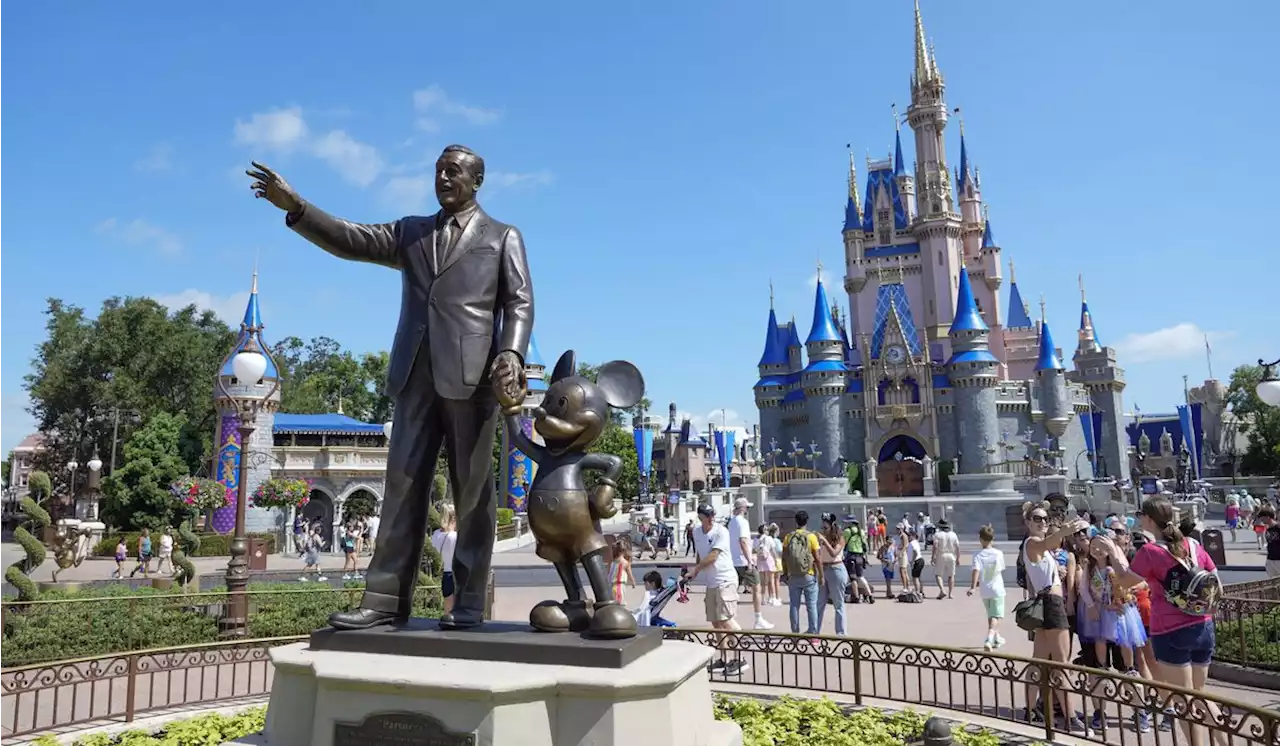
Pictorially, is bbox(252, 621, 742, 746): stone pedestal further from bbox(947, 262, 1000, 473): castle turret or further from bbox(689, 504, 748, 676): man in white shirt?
bbox(947, 262, 1000, 473): castle turret

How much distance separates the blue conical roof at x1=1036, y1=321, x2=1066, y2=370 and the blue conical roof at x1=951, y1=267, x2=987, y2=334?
484cm

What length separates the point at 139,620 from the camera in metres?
9.04

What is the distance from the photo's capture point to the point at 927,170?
53000 millimetres

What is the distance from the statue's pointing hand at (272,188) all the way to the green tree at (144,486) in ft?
94.1

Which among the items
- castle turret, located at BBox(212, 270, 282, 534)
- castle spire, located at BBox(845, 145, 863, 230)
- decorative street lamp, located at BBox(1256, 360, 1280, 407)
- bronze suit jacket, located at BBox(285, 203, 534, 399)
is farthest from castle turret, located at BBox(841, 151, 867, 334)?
bronze suit jacket, located at BBox(285, 203, 534, 399)

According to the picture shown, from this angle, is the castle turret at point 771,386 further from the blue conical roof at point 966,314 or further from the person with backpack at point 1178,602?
the person with backpack at point 1178,602

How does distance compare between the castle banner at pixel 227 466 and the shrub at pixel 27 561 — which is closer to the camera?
the shrub at pixel 27 561

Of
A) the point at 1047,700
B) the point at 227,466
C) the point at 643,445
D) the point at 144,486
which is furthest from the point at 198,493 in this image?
the point at 1047,700

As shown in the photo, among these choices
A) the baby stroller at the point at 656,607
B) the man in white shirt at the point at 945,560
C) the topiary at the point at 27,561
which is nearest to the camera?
A: the baby stroller at the point at 656,607

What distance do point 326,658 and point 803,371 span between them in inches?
1857

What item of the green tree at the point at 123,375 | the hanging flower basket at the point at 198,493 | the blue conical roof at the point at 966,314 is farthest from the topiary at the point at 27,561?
the blue conical roof at the point at 966,314

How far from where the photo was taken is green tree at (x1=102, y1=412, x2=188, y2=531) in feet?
94.5

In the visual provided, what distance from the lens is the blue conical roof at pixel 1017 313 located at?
55.3 metres

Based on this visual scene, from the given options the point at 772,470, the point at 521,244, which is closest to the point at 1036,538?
the point at 521,244
